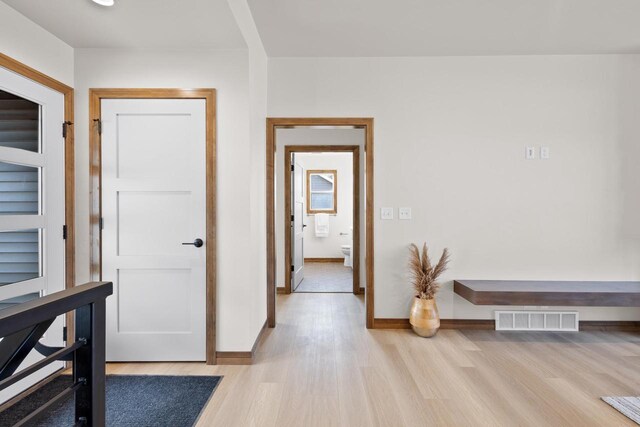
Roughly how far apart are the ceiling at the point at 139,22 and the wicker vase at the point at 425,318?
2621 millimetres

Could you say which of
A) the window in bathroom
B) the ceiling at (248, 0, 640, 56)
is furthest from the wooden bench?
the window in bathroom

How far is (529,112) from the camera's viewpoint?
10.5 ft

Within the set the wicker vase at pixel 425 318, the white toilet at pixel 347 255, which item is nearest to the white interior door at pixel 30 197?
the wicker vase at pixel 425 318

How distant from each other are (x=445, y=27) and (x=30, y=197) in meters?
3.26

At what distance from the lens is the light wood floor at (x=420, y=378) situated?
187cm

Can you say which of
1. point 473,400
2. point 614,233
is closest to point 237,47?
point 473,400

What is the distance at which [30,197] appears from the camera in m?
2.15

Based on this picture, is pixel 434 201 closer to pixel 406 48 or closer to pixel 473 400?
pixel 406 48

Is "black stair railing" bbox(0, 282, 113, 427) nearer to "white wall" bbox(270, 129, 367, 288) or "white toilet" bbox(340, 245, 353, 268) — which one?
"white wall" bbox(270, 129, 367, 288)

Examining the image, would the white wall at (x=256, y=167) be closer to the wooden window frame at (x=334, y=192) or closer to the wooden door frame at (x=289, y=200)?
the wooden door frame at (x=289, y=200)

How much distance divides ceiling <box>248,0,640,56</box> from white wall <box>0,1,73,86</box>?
4.54ft

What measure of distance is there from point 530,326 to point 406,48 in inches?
113

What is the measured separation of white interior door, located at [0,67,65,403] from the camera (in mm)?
1979

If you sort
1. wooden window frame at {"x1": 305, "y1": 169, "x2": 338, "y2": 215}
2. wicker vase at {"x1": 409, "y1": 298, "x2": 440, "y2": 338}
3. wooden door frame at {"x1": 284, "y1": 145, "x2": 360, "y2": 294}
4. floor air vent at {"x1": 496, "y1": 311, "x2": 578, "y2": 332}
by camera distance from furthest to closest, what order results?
1. wooden window frame at {"x1": 305, "y1": 169, "x2": 338, "y2": 215}
2. wooden door frame at {"x1": 284, "y1": 145, "x2": 360, "y2": 294}
3. floor air vent at {"x1": 496, "y1": 311, "x2": 578, "y2": 332}
4. wicker vase at {"x1": 409, "y1": 298, "x2": 440, "y2": 338}
